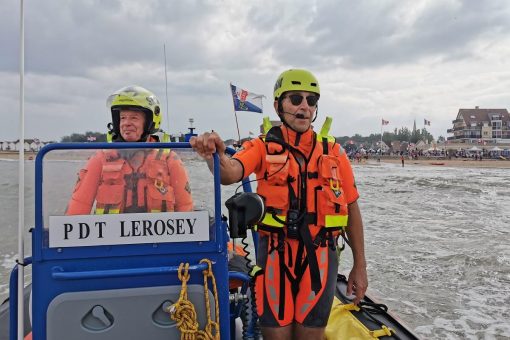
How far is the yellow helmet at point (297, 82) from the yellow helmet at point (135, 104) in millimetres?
1041

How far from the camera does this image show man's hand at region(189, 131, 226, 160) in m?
1.97

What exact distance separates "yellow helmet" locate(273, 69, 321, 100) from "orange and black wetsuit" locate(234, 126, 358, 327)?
0.94 feet

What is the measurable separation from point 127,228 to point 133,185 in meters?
0.24

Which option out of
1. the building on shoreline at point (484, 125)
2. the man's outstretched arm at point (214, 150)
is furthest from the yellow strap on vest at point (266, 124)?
the building on shoreline at point (484, 125)

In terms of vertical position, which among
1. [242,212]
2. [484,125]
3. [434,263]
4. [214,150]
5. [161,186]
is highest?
[484,125]

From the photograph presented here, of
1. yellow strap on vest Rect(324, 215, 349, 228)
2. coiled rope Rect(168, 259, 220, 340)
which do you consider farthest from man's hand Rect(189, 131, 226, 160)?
yellow strap on vest Rect(324, 215, 349, 228)

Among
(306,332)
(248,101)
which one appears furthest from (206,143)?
(248,101)

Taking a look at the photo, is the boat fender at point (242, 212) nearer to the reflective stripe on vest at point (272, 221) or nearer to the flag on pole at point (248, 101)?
the reflective stripe on vest at point (272, 221)

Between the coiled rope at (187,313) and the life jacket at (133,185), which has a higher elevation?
the life jacket at (133,185)

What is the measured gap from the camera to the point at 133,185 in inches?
82.7

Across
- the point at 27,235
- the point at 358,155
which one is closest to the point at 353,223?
the point at 27,235

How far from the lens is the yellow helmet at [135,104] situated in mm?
3061

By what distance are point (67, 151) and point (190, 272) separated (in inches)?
31.6

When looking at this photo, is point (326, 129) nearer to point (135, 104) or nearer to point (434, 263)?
point (135, 104)
